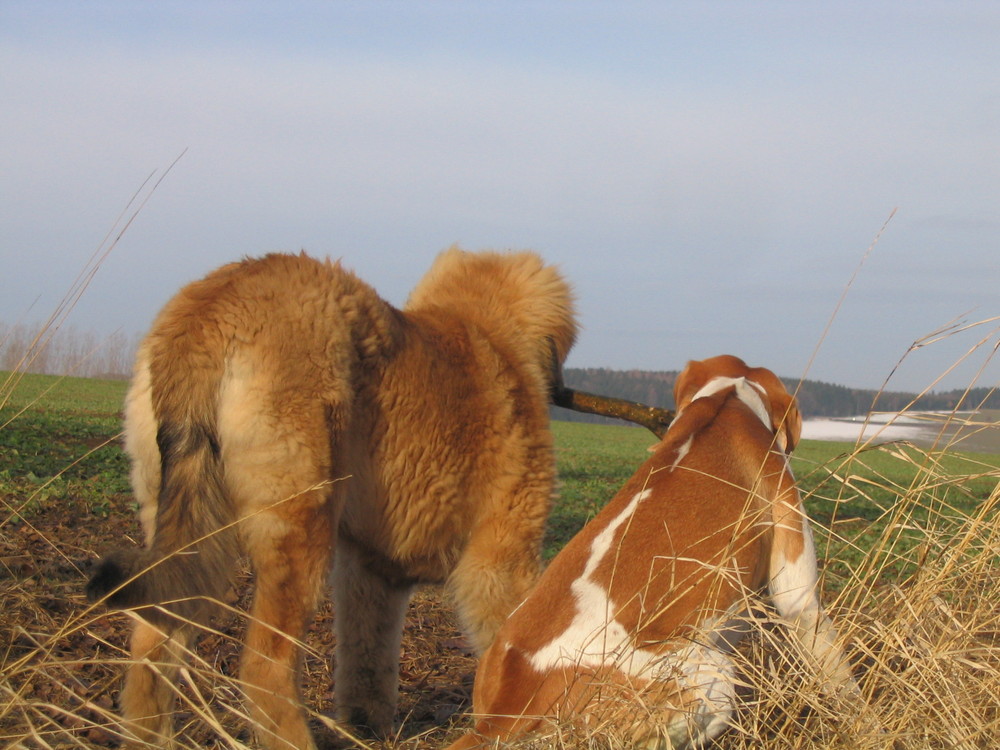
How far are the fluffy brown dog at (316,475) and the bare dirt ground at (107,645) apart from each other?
216 millimetres

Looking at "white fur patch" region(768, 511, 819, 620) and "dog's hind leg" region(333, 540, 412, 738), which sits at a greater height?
"white fur patch" region(768, 511, 819, 620)

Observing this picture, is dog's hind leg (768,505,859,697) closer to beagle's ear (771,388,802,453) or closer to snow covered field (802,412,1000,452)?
snow covered field (802,412,1000,452)

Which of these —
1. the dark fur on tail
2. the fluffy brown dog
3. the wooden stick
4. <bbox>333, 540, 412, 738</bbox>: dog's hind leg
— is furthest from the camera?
the wooden stick

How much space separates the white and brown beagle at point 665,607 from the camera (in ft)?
9.21

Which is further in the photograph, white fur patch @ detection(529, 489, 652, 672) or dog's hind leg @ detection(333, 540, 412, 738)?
dog's hind leg @ detection(333, 540, 412, 738)

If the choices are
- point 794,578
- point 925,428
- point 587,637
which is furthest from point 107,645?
point 925,428

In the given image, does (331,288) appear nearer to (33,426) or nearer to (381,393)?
(381,393)

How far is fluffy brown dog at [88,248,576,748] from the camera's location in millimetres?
3289

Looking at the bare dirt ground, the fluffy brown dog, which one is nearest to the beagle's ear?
the fluffy brown dog

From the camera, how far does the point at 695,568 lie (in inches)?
122

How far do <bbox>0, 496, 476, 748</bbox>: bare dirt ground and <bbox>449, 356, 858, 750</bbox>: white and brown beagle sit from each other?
1.74ft

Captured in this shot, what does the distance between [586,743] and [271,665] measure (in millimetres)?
1252

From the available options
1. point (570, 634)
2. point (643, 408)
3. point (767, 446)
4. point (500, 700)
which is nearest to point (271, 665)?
point (500, 700)

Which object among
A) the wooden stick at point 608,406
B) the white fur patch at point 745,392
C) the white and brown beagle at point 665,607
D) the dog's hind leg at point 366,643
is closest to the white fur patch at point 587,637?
the white and brown beagle at point 665,607
